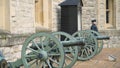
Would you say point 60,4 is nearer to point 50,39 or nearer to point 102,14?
point 102,14

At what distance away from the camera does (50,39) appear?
6414 millimetres

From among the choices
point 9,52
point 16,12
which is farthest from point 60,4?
point 9,52

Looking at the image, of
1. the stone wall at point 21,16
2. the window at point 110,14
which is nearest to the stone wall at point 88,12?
the window at point 110,14

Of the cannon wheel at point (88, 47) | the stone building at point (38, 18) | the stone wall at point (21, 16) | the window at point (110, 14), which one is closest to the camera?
the stone building at point (38, 18)

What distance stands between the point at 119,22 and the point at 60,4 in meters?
5.64

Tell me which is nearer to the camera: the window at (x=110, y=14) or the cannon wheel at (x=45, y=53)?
the cannon wheel at (x=45, y=53)

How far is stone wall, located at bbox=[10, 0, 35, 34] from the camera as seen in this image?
9.10 metres

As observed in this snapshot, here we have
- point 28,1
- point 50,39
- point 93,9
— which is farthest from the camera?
point 93,9

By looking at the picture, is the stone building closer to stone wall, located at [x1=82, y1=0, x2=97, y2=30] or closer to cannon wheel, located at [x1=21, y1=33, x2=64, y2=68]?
stone wall, located at [x1=82, y1=0, x2=97, y2=30]

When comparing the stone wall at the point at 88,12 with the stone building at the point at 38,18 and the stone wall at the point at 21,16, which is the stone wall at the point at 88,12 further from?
the stone wall at the point at 21,16

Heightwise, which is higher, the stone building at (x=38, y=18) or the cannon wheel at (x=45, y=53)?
the stone building at (x=38, y=18)

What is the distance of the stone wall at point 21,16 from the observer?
9102 millimetres

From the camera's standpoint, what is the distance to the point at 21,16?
975 cm

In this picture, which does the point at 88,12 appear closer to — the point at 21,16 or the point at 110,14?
the point at 110,14
